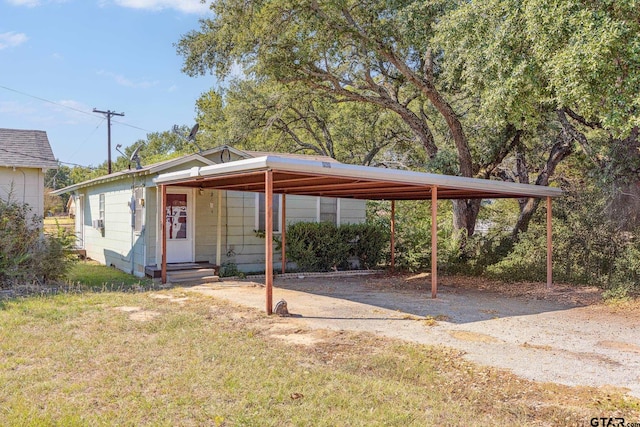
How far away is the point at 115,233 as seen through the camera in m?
11.9

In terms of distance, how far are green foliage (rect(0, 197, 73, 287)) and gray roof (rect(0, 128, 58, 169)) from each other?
2.95 feet

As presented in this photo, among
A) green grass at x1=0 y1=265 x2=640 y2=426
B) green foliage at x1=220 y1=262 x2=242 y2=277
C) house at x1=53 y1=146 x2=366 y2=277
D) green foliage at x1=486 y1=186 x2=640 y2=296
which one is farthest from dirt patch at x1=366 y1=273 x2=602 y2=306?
green grass at x1=0 y1=265 x2=640 y2=426

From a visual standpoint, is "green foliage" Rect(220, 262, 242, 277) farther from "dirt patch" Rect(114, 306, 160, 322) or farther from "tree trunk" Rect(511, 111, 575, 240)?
"tree trunk" Rect(511, 111, 575, 240)

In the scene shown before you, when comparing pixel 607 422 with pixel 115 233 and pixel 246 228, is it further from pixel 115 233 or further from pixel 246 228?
pixel 115 233

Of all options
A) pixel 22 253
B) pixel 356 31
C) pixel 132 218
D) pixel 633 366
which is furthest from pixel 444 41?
pixel 22 253

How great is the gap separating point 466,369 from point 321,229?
7600mm

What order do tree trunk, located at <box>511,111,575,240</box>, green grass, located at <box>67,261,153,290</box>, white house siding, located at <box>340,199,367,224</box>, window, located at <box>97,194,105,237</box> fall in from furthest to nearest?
window, located at <box>97,194,105,237</box> < white house siding, located at <box>340,199,367,224</box> < tree trunk, located at <box>511,111,575,240</box> < green grass, located at <box>67,261,153,290</box>

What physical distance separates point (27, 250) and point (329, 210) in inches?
278

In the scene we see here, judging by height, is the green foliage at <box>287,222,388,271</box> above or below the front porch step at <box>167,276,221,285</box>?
above

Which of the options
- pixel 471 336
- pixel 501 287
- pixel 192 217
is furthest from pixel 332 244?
pixel 471 336

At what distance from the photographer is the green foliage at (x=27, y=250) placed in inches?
320

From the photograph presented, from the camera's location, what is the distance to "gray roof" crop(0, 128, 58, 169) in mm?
9352

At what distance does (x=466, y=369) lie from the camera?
4.34 meters

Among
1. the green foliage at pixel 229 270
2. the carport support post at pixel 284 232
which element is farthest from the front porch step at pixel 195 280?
the carport support post at pixel 284 232
